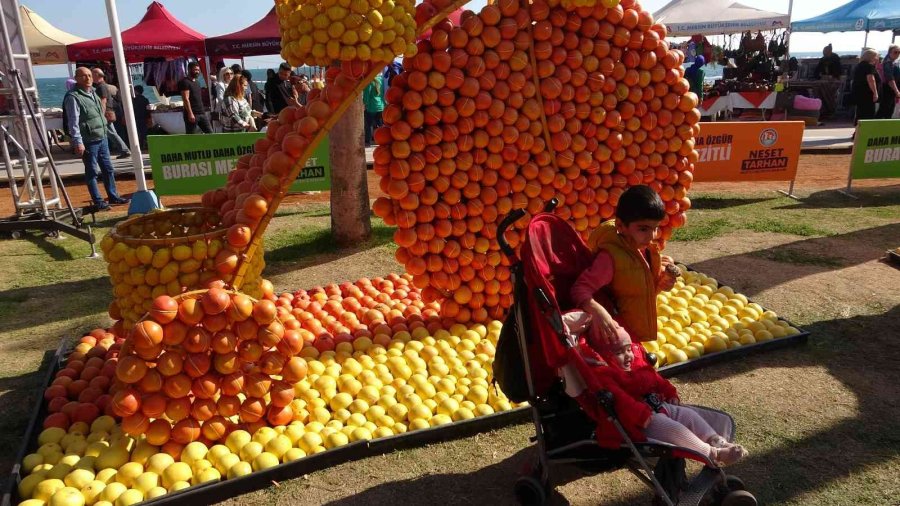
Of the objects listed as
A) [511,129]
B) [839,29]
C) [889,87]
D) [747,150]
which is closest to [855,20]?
[839,29]

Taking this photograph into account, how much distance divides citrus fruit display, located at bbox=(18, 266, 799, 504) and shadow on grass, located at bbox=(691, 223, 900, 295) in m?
1.75

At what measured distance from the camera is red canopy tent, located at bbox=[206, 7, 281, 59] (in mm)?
17188

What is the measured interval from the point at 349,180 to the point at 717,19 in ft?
53.7

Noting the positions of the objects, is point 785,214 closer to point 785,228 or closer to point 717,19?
point 785,228

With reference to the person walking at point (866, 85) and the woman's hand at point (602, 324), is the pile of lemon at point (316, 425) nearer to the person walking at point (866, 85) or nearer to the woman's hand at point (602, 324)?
the woman's hand at point (602, 324)

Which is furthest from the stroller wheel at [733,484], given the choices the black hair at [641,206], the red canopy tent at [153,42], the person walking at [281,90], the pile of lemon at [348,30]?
the red canopy tent at [153,42]

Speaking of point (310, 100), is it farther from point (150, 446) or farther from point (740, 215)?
point (740, 215)

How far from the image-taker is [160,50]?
17297 millimetres

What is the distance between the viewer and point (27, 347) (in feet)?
17.3

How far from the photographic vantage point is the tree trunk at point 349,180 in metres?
7.42

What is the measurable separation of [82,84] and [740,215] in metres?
10.2

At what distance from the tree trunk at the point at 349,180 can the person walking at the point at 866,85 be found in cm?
1128

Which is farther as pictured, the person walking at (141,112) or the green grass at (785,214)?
the person walking at (141,112)

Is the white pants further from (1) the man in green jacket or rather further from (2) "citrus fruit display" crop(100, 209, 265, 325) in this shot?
(1) the man in green jacket
